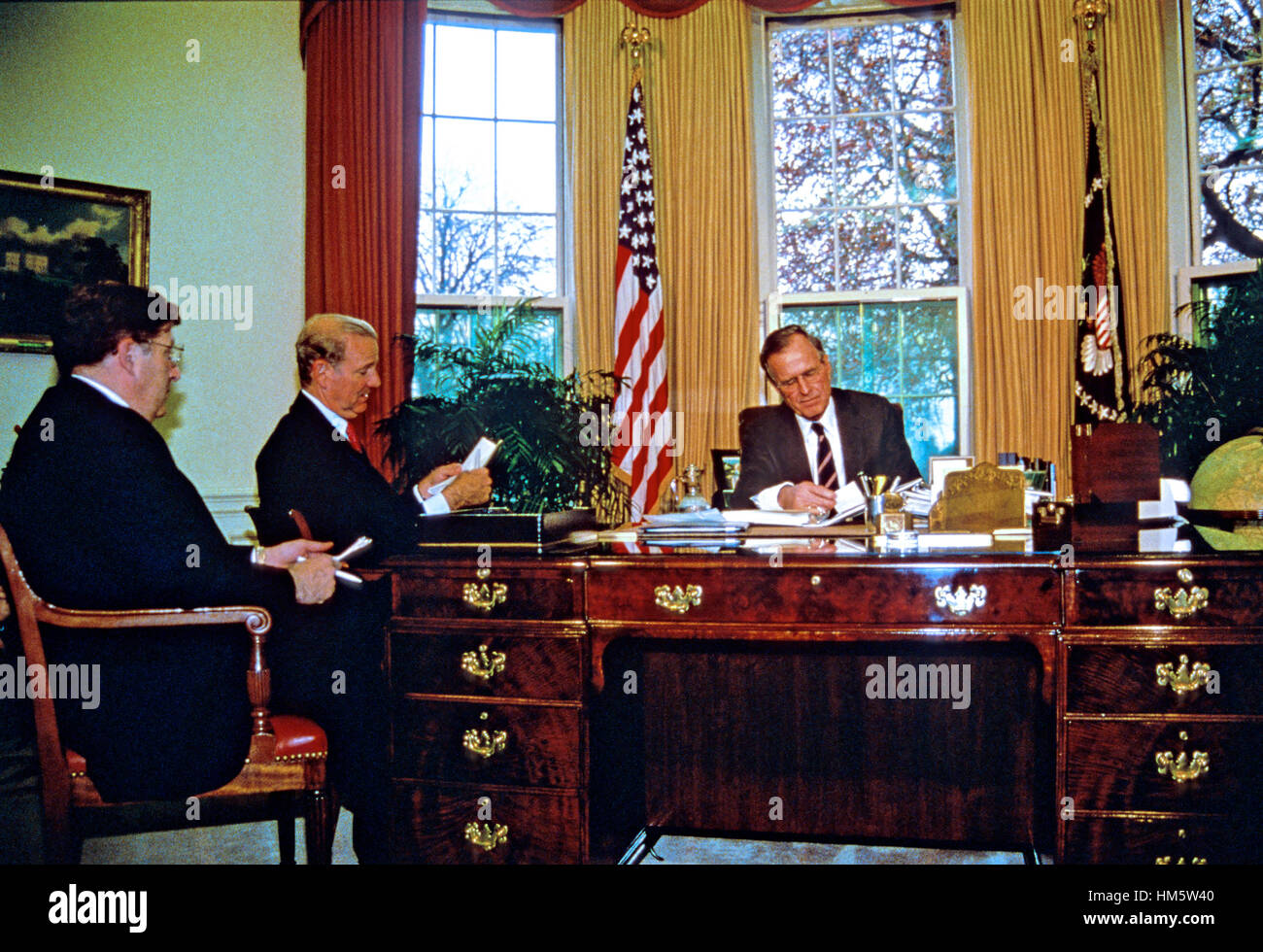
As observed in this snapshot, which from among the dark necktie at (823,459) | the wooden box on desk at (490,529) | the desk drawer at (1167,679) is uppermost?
the dark necktie at (823,459)

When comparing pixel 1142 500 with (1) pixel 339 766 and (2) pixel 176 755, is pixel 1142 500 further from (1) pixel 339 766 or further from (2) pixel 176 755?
(2) pixel 176 755

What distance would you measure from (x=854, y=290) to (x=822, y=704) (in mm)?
3396

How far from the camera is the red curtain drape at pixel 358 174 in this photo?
520 centimetres

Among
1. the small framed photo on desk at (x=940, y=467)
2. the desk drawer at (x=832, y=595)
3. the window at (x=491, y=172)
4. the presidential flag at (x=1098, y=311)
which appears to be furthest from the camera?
the window at (x=491, y=172)

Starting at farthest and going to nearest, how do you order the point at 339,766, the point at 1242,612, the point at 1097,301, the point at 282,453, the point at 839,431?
the point at 1097,301 < the point at 839,431 < the point at 282,453 < the point at 339,766 < the point at 1242,612

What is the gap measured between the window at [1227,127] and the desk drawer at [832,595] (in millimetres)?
4089

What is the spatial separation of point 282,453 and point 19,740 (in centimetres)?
229

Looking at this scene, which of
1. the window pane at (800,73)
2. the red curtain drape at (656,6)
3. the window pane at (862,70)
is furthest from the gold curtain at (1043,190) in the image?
the window pane at (800,73)

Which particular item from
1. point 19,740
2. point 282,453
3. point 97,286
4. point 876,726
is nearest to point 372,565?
point 282,453

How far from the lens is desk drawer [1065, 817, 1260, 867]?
2.04 m

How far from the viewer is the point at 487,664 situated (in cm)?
239

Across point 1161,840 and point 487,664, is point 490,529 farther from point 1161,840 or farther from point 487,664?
point 1161,840

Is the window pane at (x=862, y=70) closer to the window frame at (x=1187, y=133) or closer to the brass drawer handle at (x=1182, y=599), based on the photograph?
the window frame at (x=1187, y=133)
